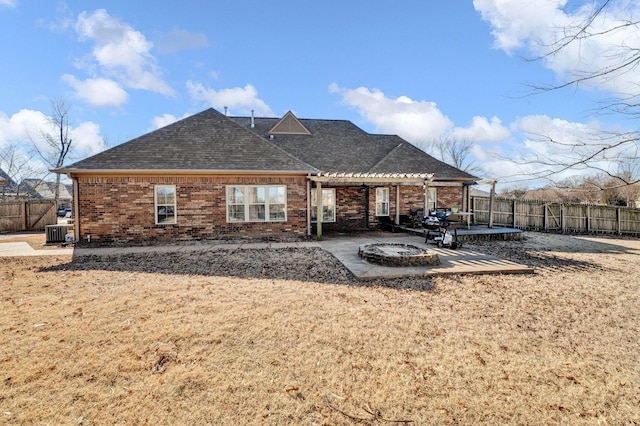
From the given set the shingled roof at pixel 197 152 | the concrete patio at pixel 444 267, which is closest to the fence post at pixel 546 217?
the concrete patio at pixel 444 267

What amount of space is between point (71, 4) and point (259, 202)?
7.85 m

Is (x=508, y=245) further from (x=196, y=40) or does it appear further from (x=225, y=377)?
(x=196, y=40)

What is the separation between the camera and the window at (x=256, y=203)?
37.7 feet

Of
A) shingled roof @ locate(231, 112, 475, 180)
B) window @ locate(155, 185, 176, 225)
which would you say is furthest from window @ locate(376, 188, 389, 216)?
window @ locate(155, 185, 176, 225)

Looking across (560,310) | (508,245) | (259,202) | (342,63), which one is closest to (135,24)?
(259,202)

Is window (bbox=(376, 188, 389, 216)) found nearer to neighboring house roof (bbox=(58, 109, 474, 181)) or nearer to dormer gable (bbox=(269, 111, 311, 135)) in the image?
neighboring house roof (bbox=(58, 109, 474, 181))

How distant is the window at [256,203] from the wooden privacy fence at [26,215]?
48.3 ft

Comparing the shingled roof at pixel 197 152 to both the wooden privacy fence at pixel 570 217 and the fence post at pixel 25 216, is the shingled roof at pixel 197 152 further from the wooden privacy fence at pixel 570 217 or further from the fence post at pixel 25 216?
the wooden privacy fence at pixel 570 217

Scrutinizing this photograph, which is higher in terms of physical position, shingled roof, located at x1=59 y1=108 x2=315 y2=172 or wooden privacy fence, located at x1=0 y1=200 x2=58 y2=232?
shingled roof, located at x1=59 y1=108 x2=315 y2=172

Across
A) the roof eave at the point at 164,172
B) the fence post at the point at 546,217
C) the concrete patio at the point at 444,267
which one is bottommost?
the concrete patio at the point at 444,267

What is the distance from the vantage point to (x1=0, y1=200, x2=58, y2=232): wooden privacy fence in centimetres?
1706

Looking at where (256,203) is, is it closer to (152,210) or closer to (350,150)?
(152,210)

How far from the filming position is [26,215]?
17.5 metres

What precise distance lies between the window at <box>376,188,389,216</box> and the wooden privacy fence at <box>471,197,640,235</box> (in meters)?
6.90
